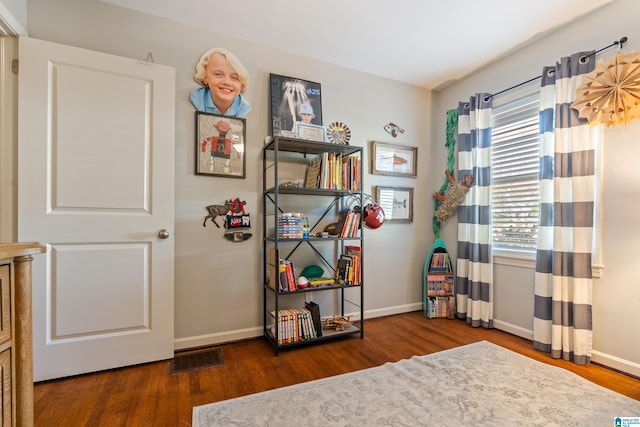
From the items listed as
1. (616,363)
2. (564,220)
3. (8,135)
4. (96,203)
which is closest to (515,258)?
(564,220)

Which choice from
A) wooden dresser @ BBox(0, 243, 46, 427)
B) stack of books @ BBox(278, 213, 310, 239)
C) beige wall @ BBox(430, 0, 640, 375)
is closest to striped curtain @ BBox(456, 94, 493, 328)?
beige wall @ BBox(430, 0, 640, 375)

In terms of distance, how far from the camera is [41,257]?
5.75 feet

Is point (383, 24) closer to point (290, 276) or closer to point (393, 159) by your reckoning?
point (393, 159)

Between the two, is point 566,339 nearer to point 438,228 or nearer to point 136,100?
point 438,228

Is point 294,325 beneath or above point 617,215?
beneath

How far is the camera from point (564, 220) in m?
2.14

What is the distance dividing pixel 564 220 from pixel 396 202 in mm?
1402

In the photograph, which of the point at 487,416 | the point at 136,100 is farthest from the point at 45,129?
the point at 487,416

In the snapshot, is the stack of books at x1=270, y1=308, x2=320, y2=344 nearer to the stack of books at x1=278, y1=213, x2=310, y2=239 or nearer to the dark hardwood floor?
the dark hardwood floor

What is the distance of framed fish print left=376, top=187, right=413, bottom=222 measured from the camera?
305 centimetres

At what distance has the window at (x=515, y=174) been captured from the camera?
8.21 ft

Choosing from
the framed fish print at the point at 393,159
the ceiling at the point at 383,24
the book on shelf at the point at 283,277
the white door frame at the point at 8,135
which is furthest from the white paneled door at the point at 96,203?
the framed fish print at the point at 393,159

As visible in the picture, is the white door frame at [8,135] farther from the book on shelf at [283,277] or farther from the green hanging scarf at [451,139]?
the green hanging scarf at [451,139]

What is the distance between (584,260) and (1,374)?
3.06 metres
